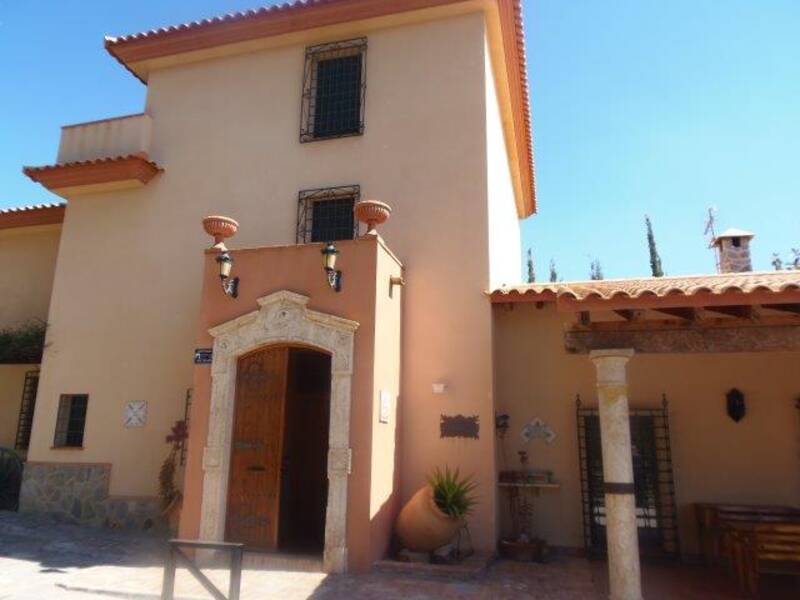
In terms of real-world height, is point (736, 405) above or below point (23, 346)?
below

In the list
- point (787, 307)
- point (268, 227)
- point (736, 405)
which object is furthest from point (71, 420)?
point (787, 307)

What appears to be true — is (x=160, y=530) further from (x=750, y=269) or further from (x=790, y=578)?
(x=750, y=269)

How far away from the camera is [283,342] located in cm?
778

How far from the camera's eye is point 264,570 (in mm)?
6930

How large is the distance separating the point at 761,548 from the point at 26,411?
12308 mm

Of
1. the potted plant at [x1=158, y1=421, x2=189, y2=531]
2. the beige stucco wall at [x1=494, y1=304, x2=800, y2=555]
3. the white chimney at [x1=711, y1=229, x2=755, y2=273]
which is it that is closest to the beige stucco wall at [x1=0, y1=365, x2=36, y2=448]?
the potted plant at [x1=158, y1=421, x2=189, y2=531]

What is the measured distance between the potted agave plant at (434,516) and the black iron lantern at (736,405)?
3.95 meters

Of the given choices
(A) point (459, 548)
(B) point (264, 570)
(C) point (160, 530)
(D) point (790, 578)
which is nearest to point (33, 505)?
(C) point (160, 530)

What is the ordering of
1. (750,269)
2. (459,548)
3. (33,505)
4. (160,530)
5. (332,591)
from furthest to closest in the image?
(750,269) → (33,505) → (160,530) → (459,548) → (332,591)

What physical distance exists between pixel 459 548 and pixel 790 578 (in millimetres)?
3985

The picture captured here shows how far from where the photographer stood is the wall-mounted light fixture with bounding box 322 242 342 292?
7441 millimetres

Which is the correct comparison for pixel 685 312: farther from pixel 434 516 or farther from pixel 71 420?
Result: pixel 71 420

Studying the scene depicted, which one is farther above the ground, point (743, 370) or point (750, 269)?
point (750, 269)

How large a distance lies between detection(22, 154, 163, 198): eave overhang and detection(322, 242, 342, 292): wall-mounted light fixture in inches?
190
